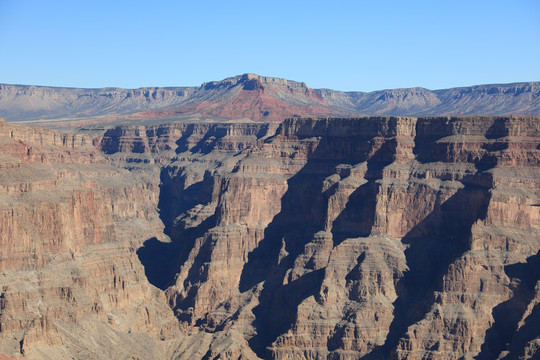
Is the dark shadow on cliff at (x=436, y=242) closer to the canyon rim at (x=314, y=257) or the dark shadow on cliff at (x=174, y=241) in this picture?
the canyon rim at (x=314, y=257)

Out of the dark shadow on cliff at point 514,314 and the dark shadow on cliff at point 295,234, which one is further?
the dark shadow on cliff at point 295,234

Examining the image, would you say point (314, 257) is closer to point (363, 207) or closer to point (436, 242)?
point (363, 207)

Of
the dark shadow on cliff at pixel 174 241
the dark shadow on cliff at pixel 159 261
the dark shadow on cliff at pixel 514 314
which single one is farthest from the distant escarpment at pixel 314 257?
the dark shadow on cliff at pixel 174 241

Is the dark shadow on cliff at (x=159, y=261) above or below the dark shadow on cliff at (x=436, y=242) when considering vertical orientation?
below

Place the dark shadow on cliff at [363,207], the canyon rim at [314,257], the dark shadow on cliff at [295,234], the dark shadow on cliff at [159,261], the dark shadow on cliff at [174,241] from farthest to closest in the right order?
1. the dark shadow on cliff at [159,261]
2. the dark shadow on cliff at [174,241]
3. the dark shadow on cliff at [363,207]
4. the dark shadow on cliff at [295,234]
5. the canyon rim at [314,257]

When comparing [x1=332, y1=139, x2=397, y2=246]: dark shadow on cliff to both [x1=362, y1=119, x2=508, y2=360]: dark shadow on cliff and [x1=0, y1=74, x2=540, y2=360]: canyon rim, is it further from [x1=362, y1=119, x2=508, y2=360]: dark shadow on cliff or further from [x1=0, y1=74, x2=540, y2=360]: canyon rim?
[x1=362, y1=119, x2=508, y2=360]: dark shadow on cliff

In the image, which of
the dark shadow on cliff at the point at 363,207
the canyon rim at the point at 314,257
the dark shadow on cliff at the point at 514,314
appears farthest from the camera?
the dark shadow on cliff at the point at 363,207

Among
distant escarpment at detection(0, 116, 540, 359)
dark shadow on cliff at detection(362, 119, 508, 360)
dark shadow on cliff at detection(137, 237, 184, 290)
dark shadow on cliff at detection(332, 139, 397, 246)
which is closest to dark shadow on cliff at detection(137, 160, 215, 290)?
dark shadow on cliff at detection(137, 237, 184, 290)

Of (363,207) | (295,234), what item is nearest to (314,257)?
(363,207)
